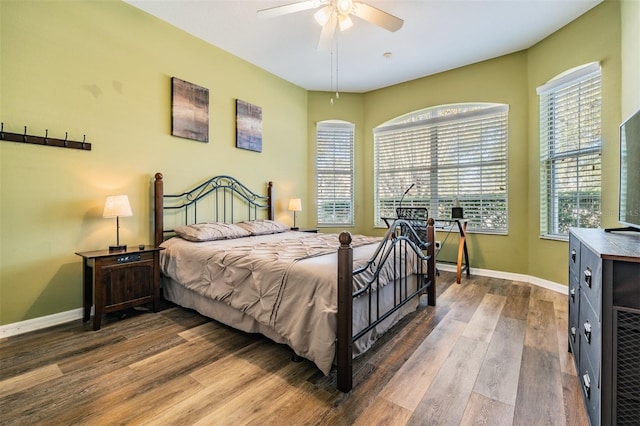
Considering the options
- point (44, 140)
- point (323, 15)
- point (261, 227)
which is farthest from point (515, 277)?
point (44, 140)

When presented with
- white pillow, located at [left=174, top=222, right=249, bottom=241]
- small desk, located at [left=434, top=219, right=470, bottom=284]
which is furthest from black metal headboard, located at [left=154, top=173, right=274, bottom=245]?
small desk, located at [left=434, top=219, right=470, bottom=284]

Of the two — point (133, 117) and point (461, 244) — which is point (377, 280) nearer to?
point (461, 244)

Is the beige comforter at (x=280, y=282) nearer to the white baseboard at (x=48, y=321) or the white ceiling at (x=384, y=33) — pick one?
the white baseboard at (x=48, y=321)

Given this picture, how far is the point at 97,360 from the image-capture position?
1986 mm

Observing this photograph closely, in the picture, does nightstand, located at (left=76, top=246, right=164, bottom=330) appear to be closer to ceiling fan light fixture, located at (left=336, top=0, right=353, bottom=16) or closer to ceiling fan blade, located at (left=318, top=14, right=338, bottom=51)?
ceiling fan blade, located at (left=318, top=14, right=338, bottom=51)

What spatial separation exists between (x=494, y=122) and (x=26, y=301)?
5.71 metres

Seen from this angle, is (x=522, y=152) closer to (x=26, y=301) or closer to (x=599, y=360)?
(x=599, y=360)

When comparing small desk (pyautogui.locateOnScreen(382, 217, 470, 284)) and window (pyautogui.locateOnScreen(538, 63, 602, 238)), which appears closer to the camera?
window (pyautogui.locateOnScreen(538, 63, 602, 238))

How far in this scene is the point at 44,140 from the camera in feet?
8.19

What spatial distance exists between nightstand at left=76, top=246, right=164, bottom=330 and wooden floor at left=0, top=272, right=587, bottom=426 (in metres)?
0.19

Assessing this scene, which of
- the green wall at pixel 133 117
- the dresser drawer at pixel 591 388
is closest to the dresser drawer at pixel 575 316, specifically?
the dresser drawer at pixel 591 388

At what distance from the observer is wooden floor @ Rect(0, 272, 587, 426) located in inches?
58.0

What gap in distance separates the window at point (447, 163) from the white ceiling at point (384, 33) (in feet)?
2.54

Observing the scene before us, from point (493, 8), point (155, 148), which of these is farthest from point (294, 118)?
point (493, 8)
